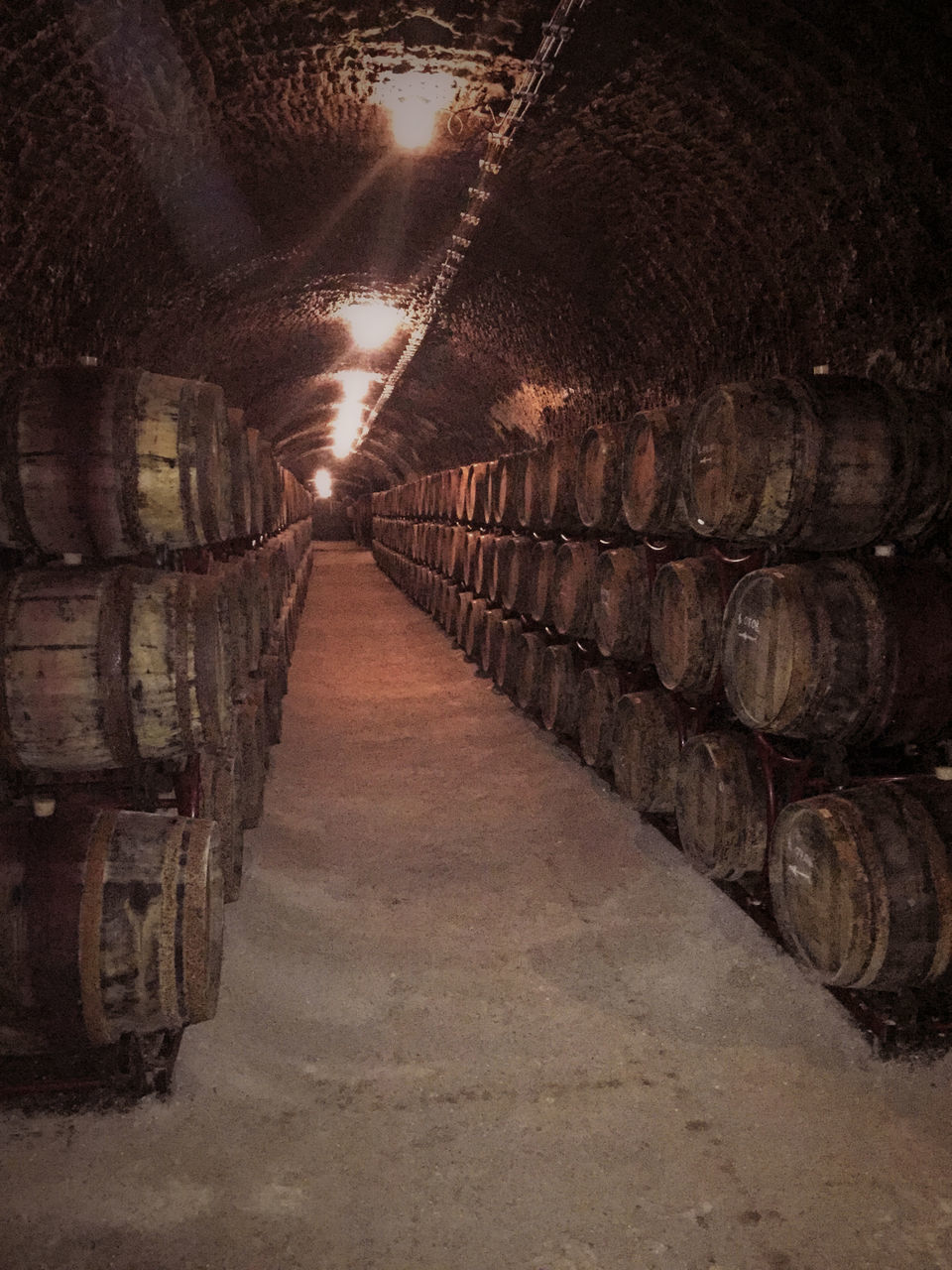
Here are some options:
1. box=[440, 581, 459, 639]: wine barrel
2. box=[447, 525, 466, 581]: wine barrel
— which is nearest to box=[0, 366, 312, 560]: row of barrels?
box=[447, 525, 466, 581]: wine barrel

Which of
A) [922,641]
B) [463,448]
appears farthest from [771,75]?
[463,448]

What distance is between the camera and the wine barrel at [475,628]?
7969mm

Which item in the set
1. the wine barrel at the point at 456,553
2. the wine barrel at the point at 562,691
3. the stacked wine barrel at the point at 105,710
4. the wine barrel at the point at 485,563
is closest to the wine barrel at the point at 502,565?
the wine barrel at the point at 485,563

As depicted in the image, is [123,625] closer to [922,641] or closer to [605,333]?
[922,641]

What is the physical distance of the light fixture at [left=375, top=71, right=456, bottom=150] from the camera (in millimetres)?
3316

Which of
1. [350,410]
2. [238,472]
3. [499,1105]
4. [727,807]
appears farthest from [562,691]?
[350,410]

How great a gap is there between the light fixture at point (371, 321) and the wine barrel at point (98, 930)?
18.1 feet

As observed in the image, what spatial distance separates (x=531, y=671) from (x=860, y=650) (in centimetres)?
353

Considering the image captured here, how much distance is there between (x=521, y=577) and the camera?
Answer: 6.27 m

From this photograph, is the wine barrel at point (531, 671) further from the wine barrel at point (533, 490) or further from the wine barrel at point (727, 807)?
the wine barrel at point (727, 807)

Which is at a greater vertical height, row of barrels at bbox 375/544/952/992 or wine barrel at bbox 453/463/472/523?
wine barrel at bbox 453/463/472/523

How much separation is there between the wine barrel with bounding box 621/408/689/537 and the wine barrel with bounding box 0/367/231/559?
2.16m

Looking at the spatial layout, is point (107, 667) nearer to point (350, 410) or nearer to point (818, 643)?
point (818, 643)

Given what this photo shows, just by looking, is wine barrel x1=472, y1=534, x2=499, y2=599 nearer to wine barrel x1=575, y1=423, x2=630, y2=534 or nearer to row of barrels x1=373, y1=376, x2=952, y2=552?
wine barrel x1=575, y1=423, x2=630, y2=534
